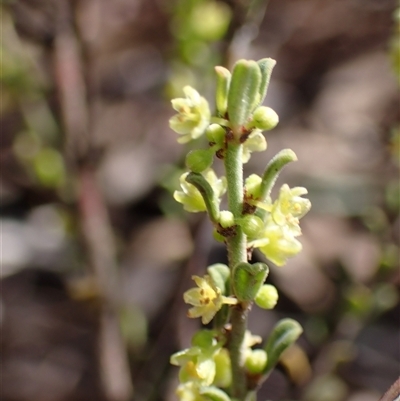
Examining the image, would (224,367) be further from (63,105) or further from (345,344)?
(63,105)

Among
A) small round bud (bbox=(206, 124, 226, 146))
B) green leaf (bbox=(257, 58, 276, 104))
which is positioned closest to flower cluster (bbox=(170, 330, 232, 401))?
small round bud (bbox=(206, 124, 226, 146))

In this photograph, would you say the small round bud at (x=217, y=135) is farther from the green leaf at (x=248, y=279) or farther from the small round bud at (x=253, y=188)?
the green leaf at (x=248, y=279)

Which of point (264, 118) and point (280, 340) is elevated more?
point (264, 118)

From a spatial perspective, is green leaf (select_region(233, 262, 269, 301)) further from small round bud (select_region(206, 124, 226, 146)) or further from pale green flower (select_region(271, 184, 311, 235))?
small round bud (select_region(206, 124, 226, 146))

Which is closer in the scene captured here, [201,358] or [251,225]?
[251,225]

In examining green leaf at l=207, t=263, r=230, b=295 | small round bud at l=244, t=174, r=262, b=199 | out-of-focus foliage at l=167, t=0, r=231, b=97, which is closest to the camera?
small round bud at l=244, t=174, r=262, b=199

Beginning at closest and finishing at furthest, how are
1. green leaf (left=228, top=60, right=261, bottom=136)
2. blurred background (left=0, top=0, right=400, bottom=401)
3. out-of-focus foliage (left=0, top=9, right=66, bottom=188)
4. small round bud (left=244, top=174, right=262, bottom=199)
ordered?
green leaf (left=228, top=60, right=261, bottom=136)
small round bud (left=244, top=174, right=262, bottom=199)
blurred background (left=0, top=0, right=400, bottom=401)
out-of-focus foliage (left=0, top=9, right=66, bottom=188)

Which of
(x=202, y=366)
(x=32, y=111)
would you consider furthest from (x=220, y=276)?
(x=32, y=111)

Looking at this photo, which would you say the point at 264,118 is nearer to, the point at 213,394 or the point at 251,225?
the point at 251,225
